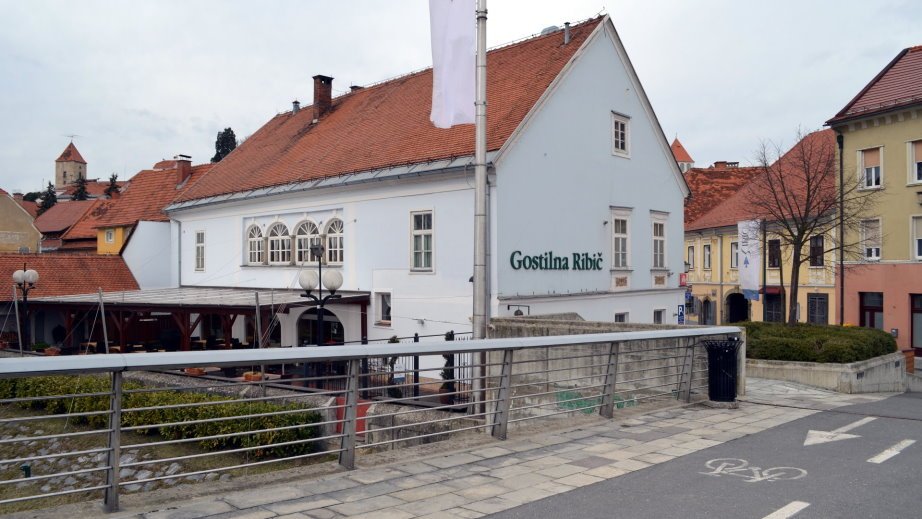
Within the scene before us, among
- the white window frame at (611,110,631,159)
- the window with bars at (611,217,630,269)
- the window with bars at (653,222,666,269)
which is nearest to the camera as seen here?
the window with bars at (611,217,630,269)

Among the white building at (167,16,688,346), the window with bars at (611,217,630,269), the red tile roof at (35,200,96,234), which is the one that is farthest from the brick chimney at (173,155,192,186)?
the red tile roof at (35,200,96,234)

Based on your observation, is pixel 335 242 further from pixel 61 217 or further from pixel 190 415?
pixel 61 217

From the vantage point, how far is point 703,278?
49.5 metres

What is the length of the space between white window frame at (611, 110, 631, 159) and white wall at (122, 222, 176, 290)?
22.3 m

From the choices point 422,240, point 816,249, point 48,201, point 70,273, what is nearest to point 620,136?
point 422,240

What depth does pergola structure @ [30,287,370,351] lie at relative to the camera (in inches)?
997

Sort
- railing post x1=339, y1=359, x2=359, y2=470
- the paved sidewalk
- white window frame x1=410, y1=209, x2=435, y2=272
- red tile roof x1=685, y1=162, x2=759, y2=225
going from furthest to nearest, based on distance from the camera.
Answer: red tile roof x1=685, y1=162, x2=759, y2=225
white window frame x1=410, y1=209, x2=435, y2=272
railing post x1=339, y1=359, x2=359, y2=470
the paved sidewalk

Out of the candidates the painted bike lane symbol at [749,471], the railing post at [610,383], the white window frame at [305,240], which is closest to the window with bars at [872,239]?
the white window frame at [305,240]

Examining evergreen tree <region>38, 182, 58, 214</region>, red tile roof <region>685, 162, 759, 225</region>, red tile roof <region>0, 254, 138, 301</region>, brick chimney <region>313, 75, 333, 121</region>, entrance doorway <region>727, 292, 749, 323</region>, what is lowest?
entrance doorway <region>727, 292, 749, 323</region>

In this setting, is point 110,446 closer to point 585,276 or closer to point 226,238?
point 585,276

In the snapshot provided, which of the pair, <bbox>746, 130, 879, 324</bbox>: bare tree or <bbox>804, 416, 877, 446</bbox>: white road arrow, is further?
<bbox>746, 130, 879, 324</bbox>: bare tree

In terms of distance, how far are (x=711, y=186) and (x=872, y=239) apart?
2415cm

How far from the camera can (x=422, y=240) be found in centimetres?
2377

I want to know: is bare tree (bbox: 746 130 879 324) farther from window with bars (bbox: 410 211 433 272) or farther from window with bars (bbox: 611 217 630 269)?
window with bars (bbox: 410 211 433 272)
